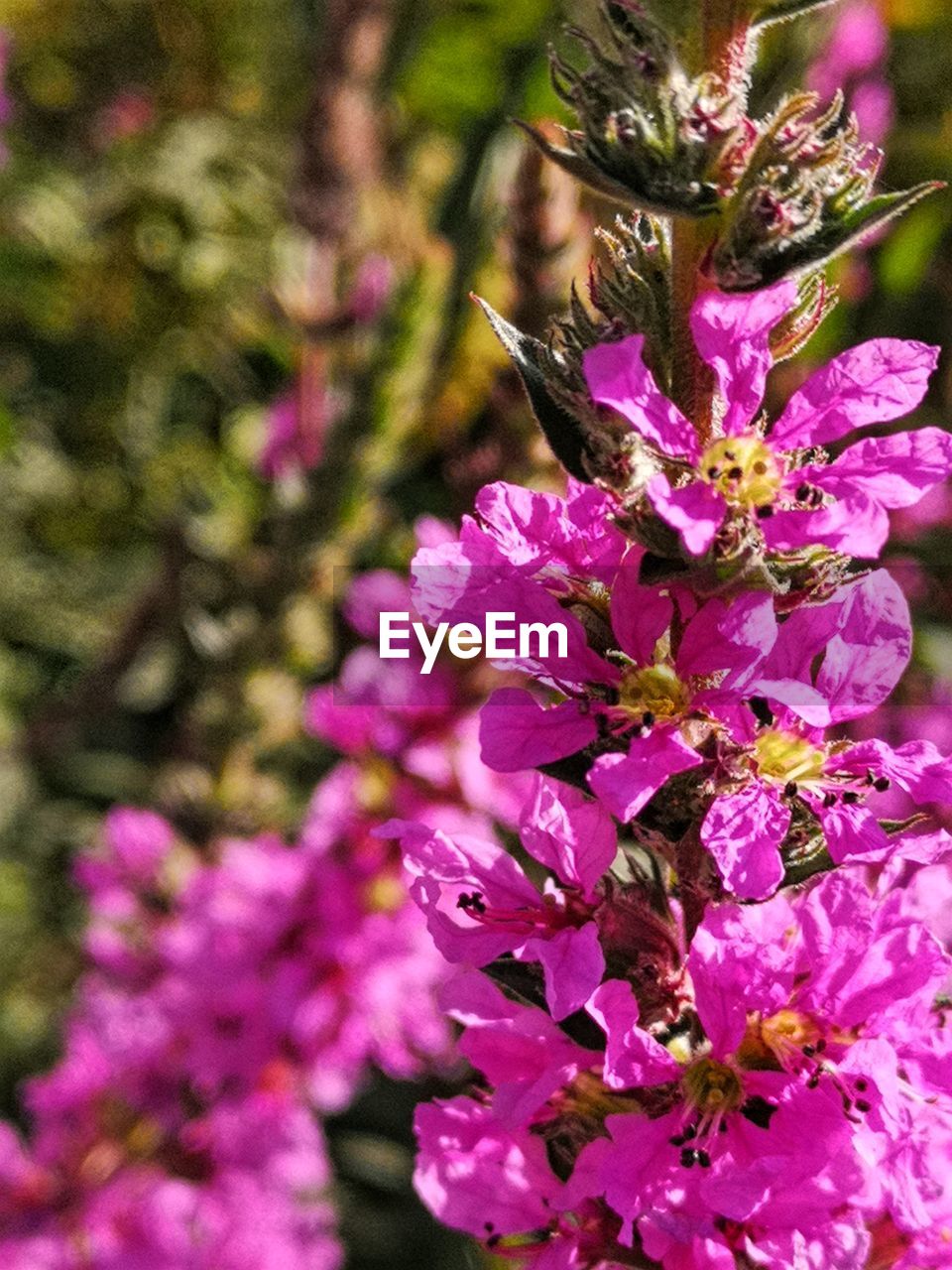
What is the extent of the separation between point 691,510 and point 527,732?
149mm

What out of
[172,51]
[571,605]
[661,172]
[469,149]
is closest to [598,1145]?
[571,605]

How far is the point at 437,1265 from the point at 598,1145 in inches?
52.9

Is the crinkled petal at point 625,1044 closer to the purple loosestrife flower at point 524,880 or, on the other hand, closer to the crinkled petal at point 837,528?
the purple loosestrife flower at point 524,880

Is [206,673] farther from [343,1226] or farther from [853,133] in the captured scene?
[853,133]

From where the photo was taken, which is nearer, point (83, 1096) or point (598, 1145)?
point (598, 1145)

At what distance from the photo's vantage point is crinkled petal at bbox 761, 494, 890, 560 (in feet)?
2.33

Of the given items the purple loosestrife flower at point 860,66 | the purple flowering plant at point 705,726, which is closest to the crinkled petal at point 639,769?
the purple flowering plant at point 705,726

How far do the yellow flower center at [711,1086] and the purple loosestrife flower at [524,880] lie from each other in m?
0.10

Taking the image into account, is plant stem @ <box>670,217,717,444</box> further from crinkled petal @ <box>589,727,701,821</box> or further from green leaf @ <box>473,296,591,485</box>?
crinkled petal @ <box>589,727,701,821</box>

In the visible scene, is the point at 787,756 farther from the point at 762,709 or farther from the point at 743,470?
the point at 743,470

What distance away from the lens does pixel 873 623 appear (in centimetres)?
80

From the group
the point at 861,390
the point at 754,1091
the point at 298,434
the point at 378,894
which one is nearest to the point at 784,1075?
the point at 754,1091

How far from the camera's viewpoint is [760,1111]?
0.82 meters

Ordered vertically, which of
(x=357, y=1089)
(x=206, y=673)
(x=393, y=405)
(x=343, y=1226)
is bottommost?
(x=343, y=1226)
